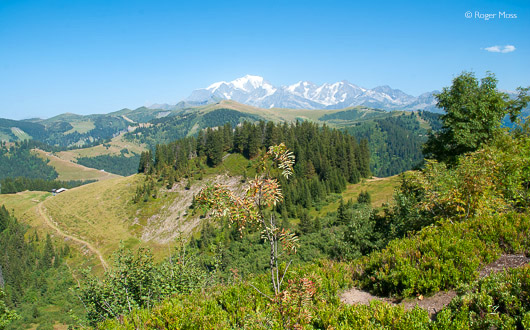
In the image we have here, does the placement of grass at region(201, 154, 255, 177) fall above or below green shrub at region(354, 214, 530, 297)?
below

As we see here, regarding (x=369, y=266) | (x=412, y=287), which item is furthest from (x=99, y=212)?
(x=412, y=287)

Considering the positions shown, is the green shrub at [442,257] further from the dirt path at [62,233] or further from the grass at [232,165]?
the grass at [232,165]

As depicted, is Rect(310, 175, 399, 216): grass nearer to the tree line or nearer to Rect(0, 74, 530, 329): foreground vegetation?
the tree line

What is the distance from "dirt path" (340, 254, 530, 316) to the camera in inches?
324

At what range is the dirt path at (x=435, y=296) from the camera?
8.23 meters

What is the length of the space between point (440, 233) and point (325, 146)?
100477 mm

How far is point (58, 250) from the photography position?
94875 millimetres

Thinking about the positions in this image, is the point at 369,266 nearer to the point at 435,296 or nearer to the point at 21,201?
the point at 435,296

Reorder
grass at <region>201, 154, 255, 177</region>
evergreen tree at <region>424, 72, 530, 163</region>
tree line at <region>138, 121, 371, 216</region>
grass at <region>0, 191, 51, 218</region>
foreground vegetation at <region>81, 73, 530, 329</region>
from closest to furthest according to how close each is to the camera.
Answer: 1. foreground vegetation at <region>81, 73, 530, 329</region>
2. evergreen tree at <region>424, 72, 530, 163</region>
3. tree line at <region>138, 121, 371, 216</region>
4. grass at <region>201, 154, 255, 177</region>
5. grass at <region>0, 191, 51, 218</region>

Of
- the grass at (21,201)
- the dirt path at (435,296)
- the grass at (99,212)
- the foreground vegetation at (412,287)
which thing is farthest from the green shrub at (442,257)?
the grass at (21,201)

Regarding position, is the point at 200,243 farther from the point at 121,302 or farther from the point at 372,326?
the point at 372,326

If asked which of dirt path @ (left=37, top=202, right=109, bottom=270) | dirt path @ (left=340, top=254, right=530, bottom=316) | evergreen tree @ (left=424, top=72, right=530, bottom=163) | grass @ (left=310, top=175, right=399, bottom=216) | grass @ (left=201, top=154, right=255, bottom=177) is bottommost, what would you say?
dirt path @ (left=37, top=202, right=109, bottom=270)

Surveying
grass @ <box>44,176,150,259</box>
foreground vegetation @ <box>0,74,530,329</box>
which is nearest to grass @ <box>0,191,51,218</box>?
grass @ <box>44,176,150,259</box>

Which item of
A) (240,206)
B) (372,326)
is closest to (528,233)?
(372,326)
